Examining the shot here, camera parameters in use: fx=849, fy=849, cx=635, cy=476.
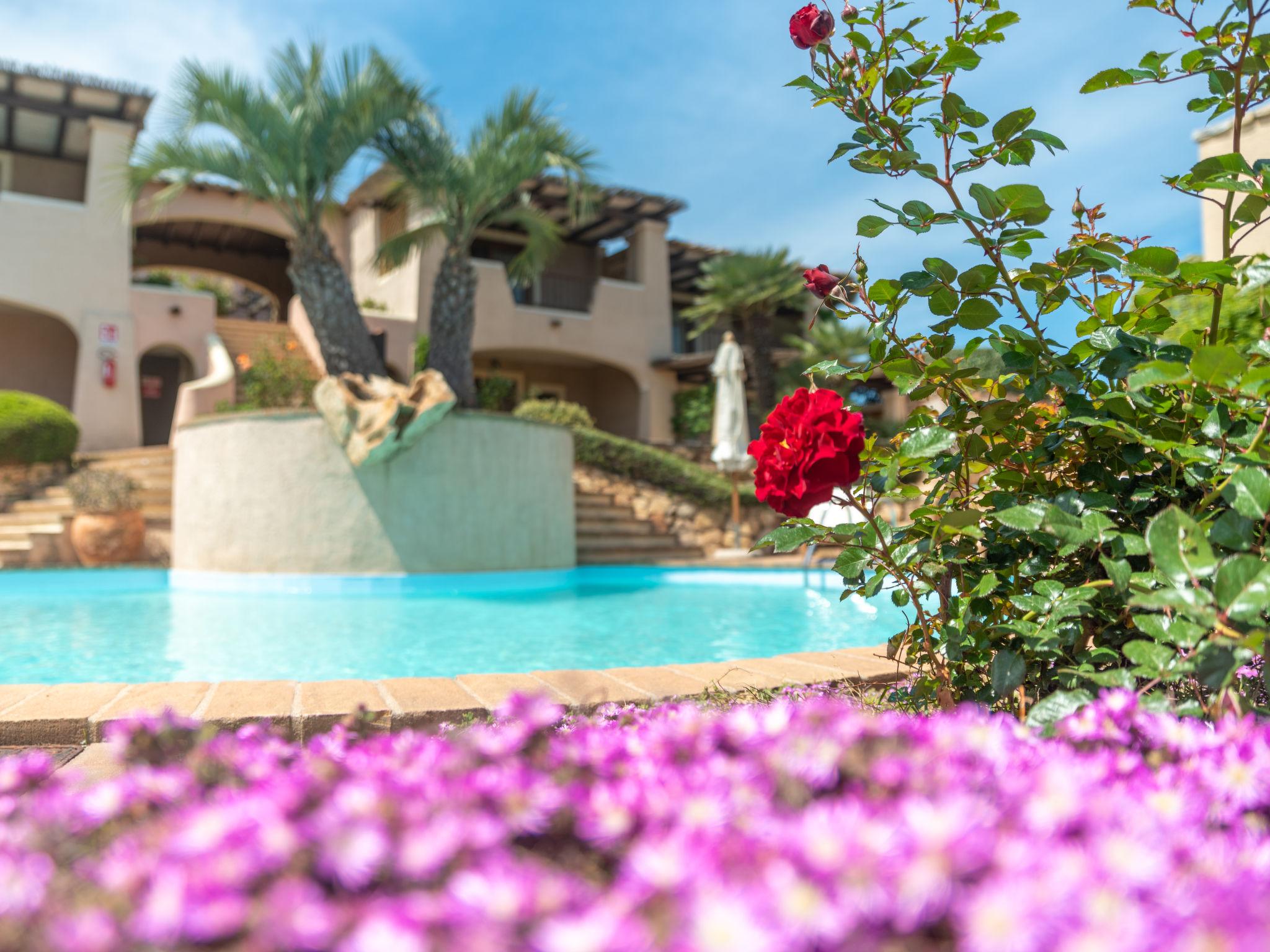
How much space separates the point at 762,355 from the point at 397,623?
15502 millimetres

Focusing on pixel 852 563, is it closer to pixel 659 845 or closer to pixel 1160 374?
pixel 1160 374

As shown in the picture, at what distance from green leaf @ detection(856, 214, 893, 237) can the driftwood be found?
7.57 meters

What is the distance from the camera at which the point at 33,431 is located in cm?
1227

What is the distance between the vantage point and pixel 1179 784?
86 centimetres

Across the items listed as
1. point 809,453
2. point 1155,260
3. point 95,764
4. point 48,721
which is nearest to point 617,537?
point 48,721

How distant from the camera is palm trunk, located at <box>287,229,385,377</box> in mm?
11570

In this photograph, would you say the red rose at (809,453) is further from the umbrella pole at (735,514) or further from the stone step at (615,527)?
the umbrella pole at (735,514)

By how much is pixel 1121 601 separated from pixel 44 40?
708 inches

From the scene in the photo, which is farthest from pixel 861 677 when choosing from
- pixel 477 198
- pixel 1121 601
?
pixel 477 198

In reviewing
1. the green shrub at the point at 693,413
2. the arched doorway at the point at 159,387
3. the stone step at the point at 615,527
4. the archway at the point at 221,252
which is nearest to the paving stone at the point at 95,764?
the stone step at the point at 615,527

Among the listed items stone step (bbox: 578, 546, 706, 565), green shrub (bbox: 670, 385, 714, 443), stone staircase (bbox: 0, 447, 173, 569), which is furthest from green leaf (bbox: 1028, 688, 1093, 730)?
green shrub (bbox: 670, 385, 714, 443)

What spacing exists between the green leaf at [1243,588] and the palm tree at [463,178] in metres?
12.0

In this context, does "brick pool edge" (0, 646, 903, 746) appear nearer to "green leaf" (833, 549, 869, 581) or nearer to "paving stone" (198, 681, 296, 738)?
"paving stone" (198, 681, 296, 738)

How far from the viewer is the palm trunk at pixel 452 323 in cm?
Result: 1281
